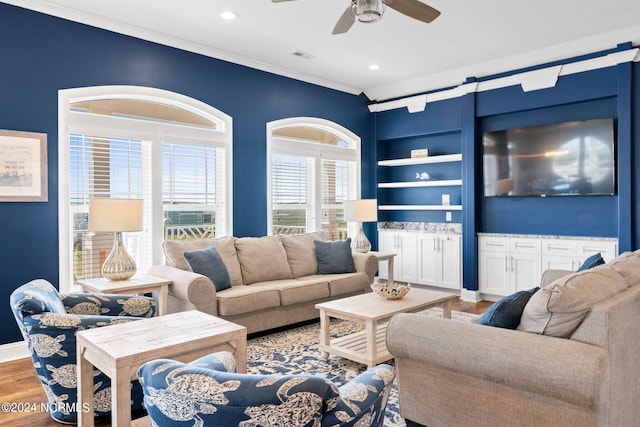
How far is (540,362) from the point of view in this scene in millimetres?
1895

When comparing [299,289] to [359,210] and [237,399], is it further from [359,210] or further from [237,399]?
[237,399]

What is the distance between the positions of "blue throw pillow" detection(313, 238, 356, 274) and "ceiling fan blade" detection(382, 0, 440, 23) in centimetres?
273

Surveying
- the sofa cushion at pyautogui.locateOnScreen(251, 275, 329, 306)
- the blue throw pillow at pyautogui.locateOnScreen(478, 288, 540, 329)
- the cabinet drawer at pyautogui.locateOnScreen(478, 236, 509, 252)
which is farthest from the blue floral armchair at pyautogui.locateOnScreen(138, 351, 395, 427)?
the cabinet drawer at pyautogui.locateOnScreen(478, 236, 509, 252)

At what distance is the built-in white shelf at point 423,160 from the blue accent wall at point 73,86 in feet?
6.52

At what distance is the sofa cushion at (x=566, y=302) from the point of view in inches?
76.0

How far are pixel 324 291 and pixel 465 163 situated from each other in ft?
8.82

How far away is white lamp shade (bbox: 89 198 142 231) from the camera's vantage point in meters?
3.66

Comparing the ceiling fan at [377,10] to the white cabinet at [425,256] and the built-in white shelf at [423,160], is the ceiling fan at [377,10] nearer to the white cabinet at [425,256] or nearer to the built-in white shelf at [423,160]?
the built-in white shelf at [423,160]

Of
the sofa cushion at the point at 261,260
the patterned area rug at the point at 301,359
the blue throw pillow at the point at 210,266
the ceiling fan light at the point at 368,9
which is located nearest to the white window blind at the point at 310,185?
the sofa cushion at the point at 261,260

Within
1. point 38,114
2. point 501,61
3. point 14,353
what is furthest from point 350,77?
point 14,353

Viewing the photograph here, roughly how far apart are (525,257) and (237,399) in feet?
16.5

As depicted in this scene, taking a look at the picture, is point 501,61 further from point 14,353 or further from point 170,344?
point 14,353

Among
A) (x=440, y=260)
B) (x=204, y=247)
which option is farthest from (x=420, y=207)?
(x=204, y=247)

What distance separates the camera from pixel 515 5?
3949 millimetres
